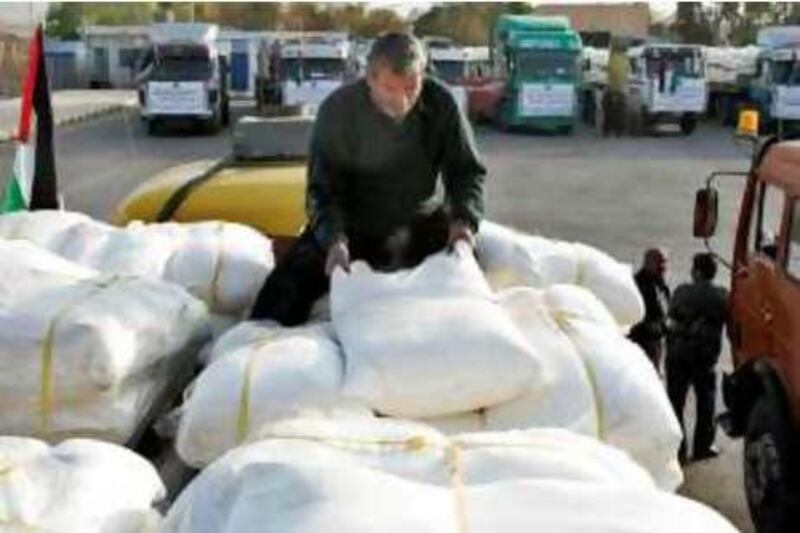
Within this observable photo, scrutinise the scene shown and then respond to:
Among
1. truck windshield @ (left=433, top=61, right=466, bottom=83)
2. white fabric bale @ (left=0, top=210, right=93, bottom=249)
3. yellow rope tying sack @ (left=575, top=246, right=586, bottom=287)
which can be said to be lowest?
yellow rope tying sack @ (left=575, top=246, right=586, bottom=287)

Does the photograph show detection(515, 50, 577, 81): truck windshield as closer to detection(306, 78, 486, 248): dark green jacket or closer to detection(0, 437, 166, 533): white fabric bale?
detection(306, 78, 486, 248): dark green jacket

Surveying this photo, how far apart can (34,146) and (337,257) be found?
4.23 meters

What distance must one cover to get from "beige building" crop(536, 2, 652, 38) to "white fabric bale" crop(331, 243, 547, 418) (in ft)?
183

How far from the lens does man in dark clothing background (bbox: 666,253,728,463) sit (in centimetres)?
652

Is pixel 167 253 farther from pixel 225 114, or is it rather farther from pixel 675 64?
pixel 225 114

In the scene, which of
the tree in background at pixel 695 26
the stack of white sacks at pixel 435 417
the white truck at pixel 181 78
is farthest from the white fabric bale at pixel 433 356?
the tree in background at pixel 695 26

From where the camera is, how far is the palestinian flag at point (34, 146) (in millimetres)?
7051

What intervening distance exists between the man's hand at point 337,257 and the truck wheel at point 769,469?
7.40ft

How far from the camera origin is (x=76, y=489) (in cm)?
244

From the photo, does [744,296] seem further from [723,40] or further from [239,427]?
[723,40]

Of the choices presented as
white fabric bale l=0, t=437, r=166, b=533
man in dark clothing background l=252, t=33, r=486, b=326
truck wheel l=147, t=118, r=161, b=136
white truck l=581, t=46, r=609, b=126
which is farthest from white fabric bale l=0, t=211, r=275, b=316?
white truck l=581, t=46, r=609, b=126

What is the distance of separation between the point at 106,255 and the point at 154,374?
1.11 meters

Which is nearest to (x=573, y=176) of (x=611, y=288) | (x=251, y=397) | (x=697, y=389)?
(x=697, y=389)

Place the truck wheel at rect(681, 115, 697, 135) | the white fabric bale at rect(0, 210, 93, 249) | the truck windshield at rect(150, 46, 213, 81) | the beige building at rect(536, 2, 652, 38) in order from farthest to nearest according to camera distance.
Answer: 1. the beige building at rect(536, 2, 652, 38)
2. the truck wheel at rect(681, 115, 697, 135)
3. the truck windshield at rect(150, 46, 213, 81)
4. the white fabric bale at rect(0, 210, 93, 249)
